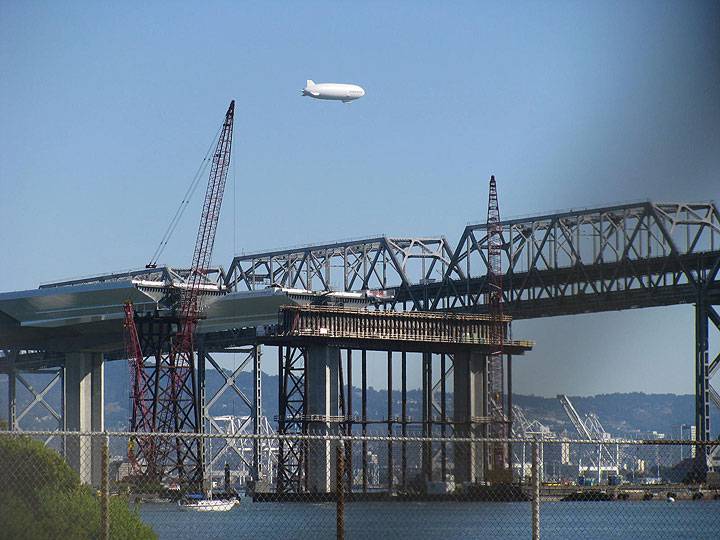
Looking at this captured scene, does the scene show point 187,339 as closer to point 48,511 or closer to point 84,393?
point 84,393

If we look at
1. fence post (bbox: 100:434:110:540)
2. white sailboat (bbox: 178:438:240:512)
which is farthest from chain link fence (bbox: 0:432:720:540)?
white sailboat (bbox: 178:438:240:512)

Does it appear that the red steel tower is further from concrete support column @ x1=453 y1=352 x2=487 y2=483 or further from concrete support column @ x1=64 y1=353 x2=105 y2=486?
concrete support column @ x1=64 y1=353 x2=105 y2=486

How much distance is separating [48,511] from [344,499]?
28.1 feet

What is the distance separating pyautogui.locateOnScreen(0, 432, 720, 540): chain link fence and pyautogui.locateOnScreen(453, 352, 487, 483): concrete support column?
0.76 m

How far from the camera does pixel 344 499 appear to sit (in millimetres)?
38438

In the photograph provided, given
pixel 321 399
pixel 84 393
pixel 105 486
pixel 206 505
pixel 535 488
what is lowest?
pixel 206 505

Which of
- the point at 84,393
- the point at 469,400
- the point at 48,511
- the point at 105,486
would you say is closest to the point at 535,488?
the point at 105,486

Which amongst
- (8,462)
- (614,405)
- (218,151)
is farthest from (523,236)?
(8,462)

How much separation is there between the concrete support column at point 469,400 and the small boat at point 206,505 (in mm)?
23660

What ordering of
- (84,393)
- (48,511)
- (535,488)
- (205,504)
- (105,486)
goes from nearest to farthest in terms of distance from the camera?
(105,486)
(535,488)
(48,511)
(205,504)
(84,393)

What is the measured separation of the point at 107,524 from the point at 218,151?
12688 centimetres

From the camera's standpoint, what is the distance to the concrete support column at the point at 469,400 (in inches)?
5303

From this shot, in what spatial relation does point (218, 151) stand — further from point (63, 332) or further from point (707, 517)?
point (707, 517)

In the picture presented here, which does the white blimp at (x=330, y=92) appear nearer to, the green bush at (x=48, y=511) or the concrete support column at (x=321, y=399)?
the concrete support column at (x=321, y=399)
